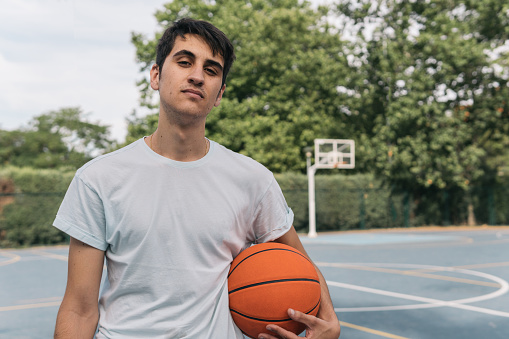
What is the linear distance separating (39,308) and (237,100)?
81.5ft

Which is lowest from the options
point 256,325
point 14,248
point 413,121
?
point 14,248

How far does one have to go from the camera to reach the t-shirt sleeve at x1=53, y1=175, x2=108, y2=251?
1804 mm

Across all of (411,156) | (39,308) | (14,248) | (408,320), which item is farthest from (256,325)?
(411,156)

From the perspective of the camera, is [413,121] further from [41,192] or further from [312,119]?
[41,192]

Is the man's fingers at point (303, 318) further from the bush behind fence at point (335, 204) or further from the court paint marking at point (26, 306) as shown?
the bush behind fence at point (335, 204)

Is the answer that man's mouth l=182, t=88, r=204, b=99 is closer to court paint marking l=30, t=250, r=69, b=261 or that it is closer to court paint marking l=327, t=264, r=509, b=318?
court paint marking l=327, t=264, r=509, b=318

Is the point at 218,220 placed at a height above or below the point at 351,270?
above

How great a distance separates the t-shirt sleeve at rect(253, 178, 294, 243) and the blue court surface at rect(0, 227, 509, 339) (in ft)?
15.4

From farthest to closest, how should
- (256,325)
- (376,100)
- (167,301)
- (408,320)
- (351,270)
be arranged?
(376,100) → (351,270) → (408,320) → (256,325) → (167,301)

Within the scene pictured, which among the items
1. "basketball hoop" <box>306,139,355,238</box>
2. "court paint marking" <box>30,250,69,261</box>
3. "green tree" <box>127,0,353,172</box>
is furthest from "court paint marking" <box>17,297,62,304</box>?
"green tree" <box>127,0,353,172</box>

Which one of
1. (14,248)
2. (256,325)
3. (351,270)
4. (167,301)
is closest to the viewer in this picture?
(167,301)

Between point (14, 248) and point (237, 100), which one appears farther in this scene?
point (237, 100)

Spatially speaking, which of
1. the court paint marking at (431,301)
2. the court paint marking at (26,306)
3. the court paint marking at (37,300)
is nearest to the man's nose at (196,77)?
the court paint marking at (431,301)

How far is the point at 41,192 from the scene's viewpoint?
21.4 metres
